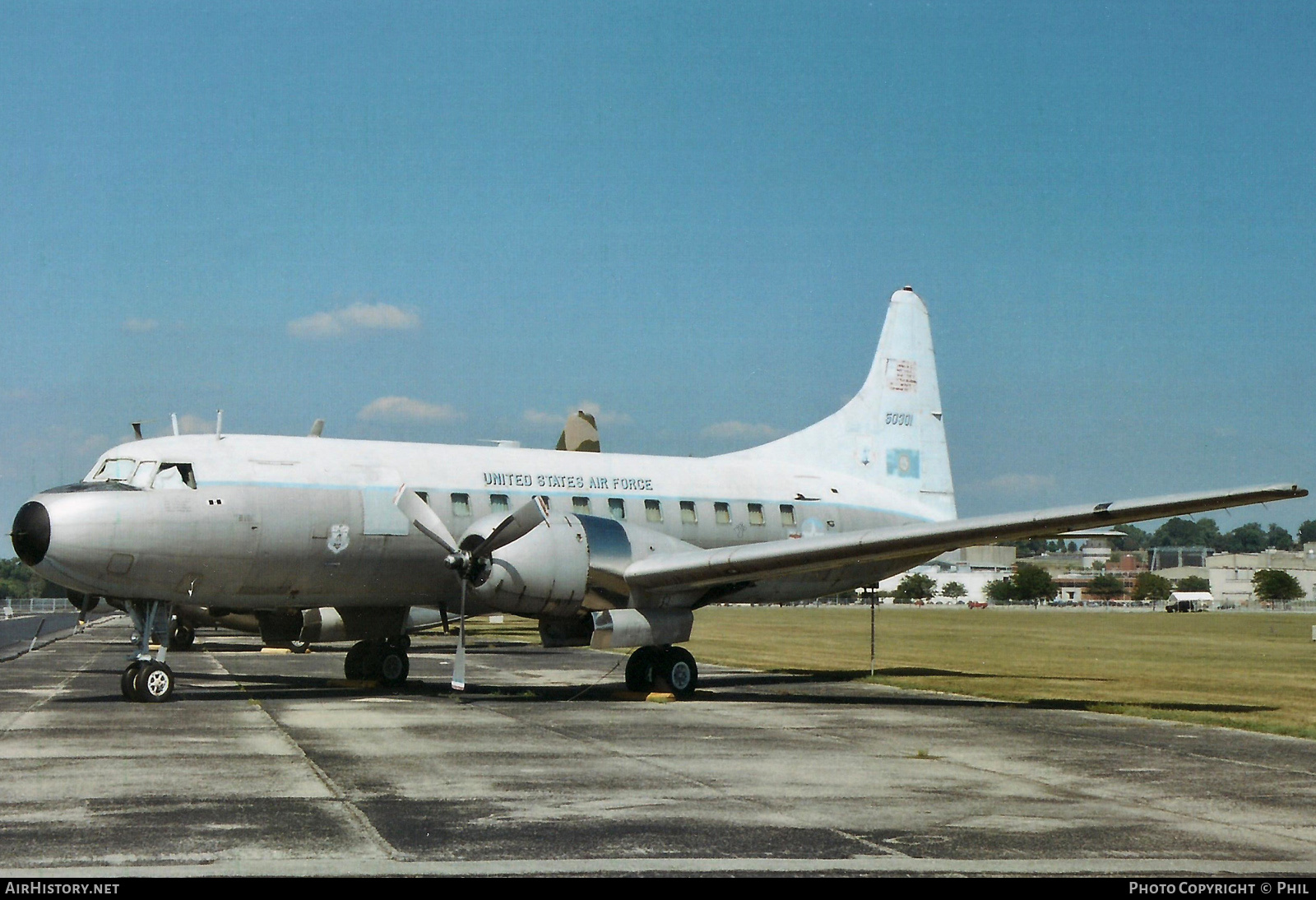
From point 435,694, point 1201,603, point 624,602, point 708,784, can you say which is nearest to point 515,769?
point 708,784

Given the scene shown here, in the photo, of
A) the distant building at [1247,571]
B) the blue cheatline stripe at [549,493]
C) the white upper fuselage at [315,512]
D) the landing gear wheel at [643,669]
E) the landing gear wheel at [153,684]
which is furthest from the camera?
the distant building at [1247,571]

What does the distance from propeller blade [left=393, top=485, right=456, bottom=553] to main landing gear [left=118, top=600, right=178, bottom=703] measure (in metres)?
3.93

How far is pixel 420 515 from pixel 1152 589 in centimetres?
17070

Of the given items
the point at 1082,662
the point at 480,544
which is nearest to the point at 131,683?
the point at 480,544

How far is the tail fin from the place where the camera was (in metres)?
28.4

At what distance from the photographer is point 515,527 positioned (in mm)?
21141

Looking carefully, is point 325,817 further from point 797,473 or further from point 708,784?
point 797,473

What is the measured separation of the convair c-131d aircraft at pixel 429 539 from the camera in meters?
19.9

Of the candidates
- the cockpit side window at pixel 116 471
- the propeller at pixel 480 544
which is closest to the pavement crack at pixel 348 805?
the propeller at pixel 480 544

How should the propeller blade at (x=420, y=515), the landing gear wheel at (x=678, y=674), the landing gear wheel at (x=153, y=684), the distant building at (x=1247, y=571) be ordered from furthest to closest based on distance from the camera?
the distant building at (x=1247, y=571), the landing gear wheel at (x=678, y=674), the propeller blade at (x=420, y=515), the landing gear wheel at (x=153, y=684)

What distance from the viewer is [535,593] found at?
68.5ft

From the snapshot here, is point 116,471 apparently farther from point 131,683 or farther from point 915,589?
point 915,589

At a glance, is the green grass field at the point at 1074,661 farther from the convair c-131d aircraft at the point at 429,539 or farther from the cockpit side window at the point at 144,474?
the cockpit side window at the point at 144,474

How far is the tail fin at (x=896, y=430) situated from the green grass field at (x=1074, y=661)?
14.3 ft
